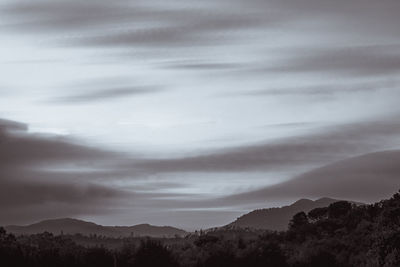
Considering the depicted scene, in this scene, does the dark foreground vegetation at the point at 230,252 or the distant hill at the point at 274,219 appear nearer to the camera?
the dark foreground vegetation at the point at 230,252

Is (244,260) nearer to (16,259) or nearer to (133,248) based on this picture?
(133,248)

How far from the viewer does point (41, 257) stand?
71.4m

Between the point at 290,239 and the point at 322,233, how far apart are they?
307 centimetres

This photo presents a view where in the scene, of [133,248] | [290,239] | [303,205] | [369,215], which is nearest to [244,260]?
[133,248]

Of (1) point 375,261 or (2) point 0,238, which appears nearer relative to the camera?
(1) point 375,261

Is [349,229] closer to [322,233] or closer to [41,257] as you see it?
[322,233]

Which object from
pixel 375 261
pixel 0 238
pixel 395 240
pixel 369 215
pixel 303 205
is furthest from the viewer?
pixel 303 205

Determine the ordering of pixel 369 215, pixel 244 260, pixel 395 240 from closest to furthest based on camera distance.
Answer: pixel 395 240 → pixel 244 260 → pixel 369 215

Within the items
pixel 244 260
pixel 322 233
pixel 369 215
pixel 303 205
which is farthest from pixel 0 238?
pixel 303 205

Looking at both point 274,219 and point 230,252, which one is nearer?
point 230,252

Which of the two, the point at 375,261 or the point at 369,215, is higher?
the point at 369,215

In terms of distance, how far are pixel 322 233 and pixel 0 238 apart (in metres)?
29.4

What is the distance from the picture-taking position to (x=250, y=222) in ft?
642

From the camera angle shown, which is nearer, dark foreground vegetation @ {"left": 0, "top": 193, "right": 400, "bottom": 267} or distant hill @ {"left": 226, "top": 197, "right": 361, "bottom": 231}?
dark foreground vegetation @ {"left": 0, "top": 193, "right": 400, "bottom": 267}
